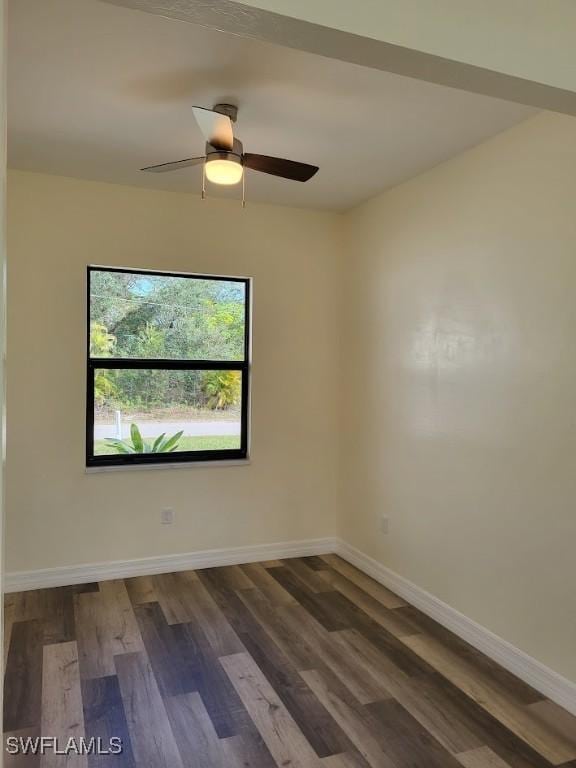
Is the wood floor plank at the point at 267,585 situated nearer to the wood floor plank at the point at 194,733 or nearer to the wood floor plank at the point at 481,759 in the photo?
the wood floor plank at the point at 194,733

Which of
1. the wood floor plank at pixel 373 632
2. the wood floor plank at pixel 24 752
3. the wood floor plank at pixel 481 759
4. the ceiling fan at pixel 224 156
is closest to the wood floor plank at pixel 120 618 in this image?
the wood floor plank at pixel 24 752

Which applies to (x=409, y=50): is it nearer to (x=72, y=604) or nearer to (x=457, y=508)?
(x=457, y=508)

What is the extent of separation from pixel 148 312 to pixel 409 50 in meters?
2.77

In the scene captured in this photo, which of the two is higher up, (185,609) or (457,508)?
(457,508)

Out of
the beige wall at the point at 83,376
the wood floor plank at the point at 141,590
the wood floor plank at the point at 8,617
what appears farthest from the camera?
the beige wall at the point at 83,376

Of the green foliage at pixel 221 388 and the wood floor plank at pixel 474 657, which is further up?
the green foliage at pixel 221 388

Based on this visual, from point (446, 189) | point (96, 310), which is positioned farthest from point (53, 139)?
point (446, 189)

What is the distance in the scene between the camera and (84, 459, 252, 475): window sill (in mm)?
3738

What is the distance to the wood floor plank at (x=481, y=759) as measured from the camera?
2018 millimetres

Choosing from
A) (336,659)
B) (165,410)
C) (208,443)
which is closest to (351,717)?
(336,659)

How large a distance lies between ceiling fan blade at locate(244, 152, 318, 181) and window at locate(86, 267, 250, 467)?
Result: 1.46m

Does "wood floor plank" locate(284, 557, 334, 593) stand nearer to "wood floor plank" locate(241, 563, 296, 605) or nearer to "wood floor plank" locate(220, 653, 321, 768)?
"wood floor plank" locate(241, 563, 296, 605)

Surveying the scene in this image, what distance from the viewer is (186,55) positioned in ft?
7.02

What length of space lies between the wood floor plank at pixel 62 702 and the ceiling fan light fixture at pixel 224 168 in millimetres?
2359
